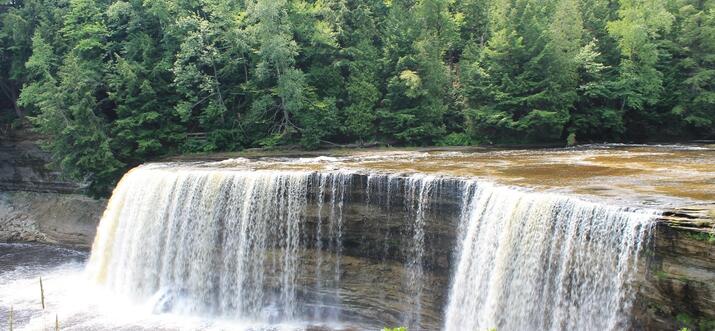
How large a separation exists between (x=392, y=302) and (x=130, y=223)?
30.7ft

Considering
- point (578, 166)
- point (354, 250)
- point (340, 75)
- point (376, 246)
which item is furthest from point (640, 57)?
point (354, 250)

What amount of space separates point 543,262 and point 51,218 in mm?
22759

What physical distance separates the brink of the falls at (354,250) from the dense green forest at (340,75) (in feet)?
24.0

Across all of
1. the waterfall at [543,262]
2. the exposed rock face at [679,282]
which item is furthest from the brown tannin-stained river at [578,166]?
the exposed rock face at [679,282]

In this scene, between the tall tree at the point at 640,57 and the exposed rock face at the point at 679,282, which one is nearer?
the exposed rock face at the point at 679,282

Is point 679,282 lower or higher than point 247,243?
higher

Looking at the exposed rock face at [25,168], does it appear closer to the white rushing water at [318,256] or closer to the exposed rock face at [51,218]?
the exposed rock face at [51,218]

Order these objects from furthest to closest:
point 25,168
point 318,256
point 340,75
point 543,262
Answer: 1. point 340,75
2. point 25,168
3. point 318,256
4. point 543,262

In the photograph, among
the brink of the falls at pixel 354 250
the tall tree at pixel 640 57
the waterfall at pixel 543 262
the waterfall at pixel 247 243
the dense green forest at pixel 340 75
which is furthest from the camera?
the tall tree at pixel 640 57

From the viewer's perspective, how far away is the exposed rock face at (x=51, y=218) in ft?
83.9

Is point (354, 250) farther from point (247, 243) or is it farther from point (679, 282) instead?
point (679, 282)

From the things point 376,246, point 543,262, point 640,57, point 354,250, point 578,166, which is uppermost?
point 640,57

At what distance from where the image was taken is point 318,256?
1647 cm

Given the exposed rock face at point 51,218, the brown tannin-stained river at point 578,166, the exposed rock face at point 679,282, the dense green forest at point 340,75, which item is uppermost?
the dense green forest at point 340,75
